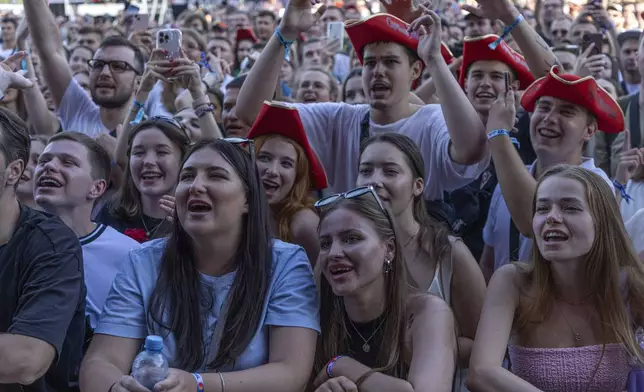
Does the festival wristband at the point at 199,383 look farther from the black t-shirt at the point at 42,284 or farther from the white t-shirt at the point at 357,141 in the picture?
the white t-shirt at the point at 357,141

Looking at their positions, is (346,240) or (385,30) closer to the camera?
(346,240)

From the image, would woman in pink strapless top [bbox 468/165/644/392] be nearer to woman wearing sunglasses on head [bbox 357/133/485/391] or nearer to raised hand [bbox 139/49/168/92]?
woman wearing sunglasses on head [bbox 357/133/485/391]

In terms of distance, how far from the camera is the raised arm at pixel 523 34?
4.48 meters

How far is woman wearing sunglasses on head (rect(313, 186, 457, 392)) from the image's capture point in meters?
3.14

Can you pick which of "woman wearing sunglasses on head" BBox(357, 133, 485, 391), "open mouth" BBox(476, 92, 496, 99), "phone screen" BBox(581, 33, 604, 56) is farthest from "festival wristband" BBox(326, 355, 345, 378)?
"phone screen" BBox(581, 33, 604, 56)

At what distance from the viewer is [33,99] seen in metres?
5.94

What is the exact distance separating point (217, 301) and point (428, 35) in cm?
165

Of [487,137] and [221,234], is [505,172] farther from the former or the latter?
[221,234]

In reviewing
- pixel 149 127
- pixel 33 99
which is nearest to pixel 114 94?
pixel 33 99

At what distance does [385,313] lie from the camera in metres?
3.29

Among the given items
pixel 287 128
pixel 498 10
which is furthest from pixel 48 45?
pixel 498 10

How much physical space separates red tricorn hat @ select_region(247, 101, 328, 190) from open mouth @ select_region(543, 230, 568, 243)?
48.4 inches

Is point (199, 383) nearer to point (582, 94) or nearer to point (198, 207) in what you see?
point (198, 207)

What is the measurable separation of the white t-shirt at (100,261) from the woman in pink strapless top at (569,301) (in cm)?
145
